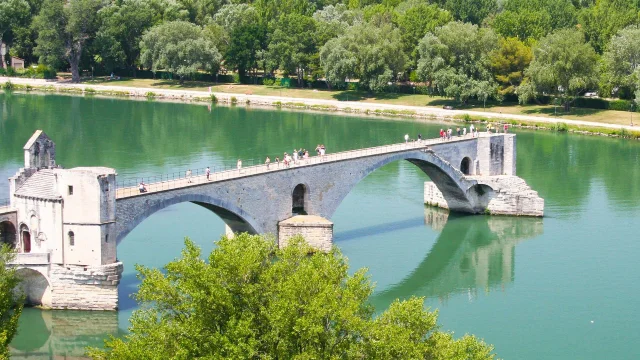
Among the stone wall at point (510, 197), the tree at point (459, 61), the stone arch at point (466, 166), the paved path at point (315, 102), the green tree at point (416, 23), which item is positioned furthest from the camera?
the green tree at point (416, 23)

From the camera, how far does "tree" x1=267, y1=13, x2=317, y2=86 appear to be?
122 m

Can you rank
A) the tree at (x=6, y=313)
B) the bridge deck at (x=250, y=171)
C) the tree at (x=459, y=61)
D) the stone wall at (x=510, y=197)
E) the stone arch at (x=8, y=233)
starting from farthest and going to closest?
1. the tree at (x=459, y=61)
2. the stone wall at (x=510, y=197)
3. the bridge deck at (x=250, y=171)
4. the stone arch at (x=8, y=233)
5. the tree at (x=6, y=313)

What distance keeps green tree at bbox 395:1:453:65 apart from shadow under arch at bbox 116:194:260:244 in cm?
7047

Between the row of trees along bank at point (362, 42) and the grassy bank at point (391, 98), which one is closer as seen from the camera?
the grassy bank at point (391, 98)

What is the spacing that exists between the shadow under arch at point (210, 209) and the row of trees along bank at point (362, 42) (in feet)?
193

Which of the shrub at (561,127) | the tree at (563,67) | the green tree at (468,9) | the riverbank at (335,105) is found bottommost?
the shrub at (561,127)

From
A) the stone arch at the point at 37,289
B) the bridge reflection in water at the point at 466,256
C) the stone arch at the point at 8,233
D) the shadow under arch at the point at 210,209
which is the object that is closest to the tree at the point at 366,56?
the bridge reflection in water at the point at 466,256

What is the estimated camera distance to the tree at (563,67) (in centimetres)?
10138

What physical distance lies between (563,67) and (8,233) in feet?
235

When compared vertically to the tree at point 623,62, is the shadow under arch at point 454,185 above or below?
below

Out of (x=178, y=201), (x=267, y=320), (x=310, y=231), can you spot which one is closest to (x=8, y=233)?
(x=178, y=201)

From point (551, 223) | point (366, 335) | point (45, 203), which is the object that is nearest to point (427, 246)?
point (551, 223)

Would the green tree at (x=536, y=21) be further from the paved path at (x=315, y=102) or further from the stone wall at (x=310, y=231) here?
the stone wall at (x=310, y=231)

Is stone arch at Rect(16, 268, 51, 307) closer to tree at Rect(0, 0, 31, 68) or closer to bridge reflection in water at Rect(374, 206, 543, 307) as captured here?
bridge reflection in water at Rect(374, 206, 543, 307)
